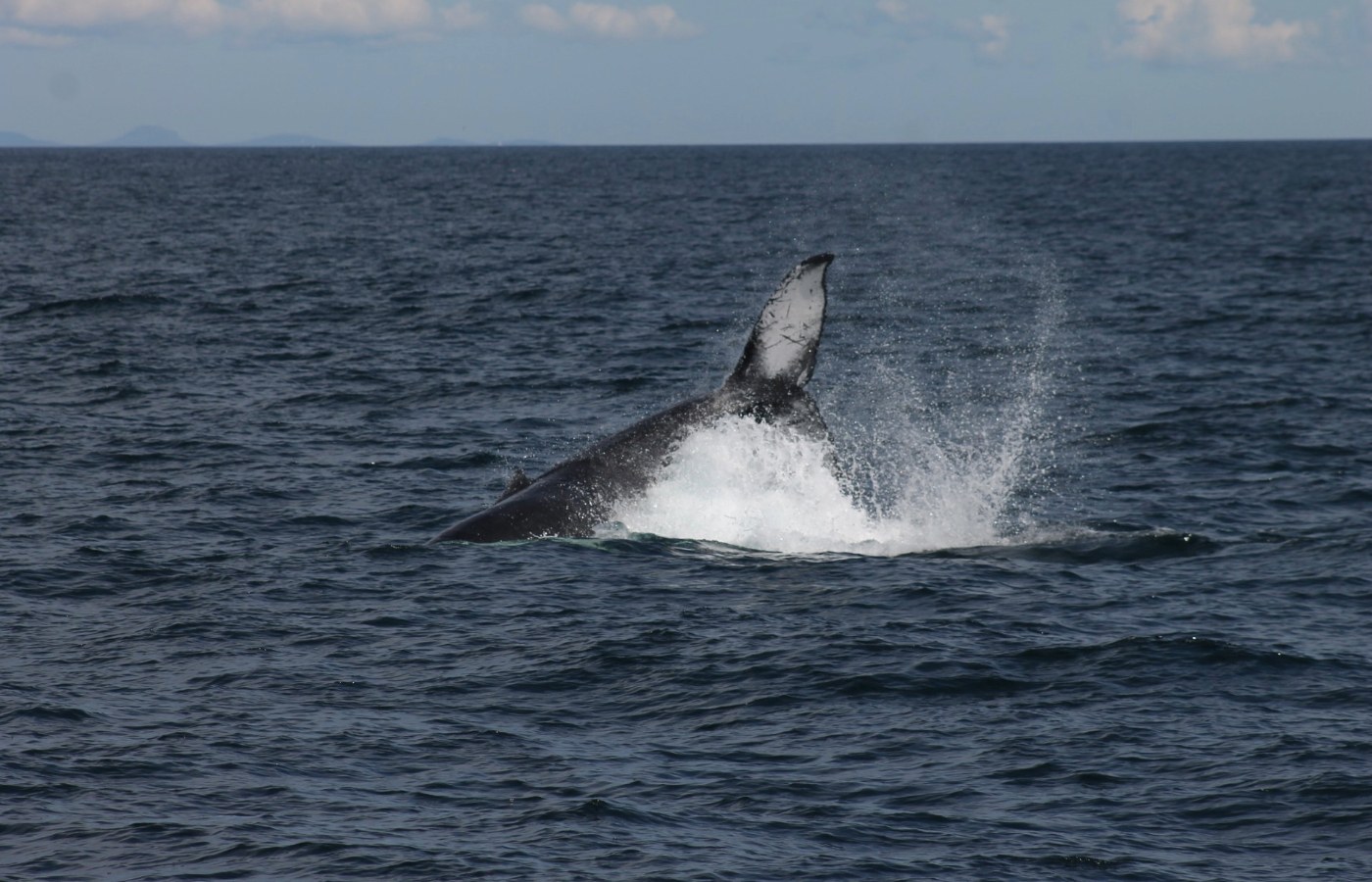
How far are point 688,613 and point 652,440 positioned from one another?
3.39 metres

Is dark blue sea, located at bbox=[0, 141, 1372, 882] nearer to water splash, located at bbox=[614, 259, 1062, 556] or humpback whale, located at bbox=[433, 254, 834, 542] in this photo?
water splash, located at bbox=[614, 259, 1062, 556]

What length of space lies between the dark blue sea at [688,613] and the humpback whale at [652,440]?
0.34 metres

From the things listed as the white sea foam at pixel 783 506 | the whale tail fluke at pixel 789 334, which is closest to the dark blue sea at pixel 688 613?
the white sea foam at pixel 783 506

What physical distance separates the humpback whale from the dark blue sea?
338 millimetres

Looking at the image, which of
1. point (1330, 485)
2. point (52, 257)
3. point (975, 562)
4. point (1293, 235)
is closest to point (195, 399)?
point (975, 562)

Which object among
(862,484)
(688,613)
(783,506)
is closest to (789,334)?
(783,506)

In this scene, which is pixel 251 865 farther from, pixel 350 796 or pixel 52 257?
pixel 52 257

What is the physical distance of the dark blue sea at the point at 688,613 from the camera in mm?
12617

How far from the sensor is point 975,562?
20.6m

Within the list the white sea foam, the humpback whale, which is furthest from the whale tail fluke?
the white sea foam

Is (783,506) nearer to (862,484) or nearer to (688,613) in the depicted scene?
(862,484)

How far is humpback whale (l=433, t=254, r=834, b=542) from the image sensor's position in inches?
776

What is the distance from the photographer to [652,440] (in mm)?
20891

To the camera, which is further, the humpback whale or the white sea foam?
the white sea foam
